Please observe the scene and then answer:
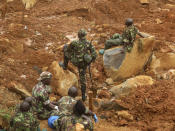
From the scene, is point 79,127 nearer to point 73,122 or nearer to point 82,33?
point 73,122

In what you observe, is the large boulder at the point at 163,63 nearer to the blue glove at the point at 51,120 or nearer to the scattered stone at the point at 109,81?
the scattered stone at the point at 109,81

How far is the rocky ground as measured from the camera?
600 centimetres

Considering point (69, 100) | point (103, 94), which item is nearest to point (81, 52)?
point (103, 94)

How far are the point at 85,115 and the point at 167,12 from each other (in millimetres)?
9008

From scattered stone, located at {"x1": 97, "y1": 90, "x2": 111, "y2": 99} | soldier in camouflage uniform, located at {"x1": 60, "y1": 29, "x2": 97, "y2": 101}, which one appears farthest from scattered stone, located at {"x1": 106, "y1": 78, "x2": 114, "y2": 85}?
soldier in camouflage uniform, located at {"x1": 60, "y1": 29, "x2": 97, "y2": 101}

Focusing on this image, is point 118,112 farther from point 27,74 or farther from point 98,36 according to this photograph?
point 98,36

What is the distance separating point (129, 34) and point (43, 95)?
347 centimetres

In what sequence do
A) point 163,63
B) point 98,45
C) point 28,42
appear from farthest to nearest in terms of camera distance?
point 98,45 < point 28,42 < point 163,63

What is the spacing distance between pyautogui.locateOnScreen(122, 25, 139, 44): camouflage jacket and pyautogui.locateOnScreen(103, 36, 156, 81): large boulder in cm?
27

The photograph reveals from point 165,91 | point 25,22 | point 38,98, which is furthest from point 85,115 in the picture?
point 25,22

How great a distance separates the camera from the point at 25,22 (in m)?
10.6

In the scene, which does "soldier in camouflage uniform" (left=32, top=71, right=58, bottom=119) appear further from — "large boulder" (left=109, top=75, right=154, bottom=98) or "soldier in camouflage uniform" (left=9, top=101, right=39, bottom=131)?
"large boulder" (left=109, top=75, right=154, bottom=98)

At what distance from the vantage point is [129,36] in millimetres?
7406

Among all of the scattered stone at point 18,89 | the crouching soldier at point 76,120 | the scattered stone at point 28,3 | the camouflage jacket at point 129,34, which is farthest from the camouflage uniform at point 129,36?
the scattered stone at point 28,3
